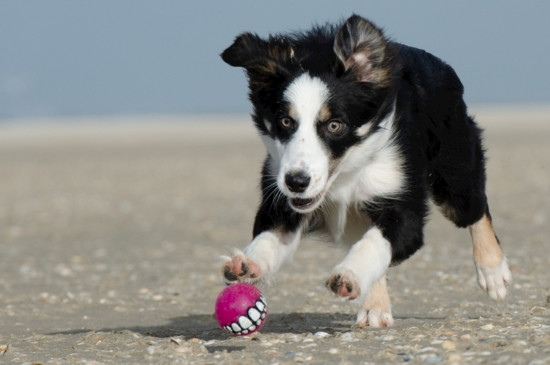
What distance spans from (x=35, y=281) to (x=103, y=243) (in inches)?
125

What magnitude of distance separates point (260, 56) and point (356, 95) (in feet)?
1.81

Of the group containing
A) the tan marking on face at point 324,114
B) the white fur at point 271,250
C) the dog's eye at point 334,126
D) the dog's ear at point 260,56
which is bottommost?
the white fur at point 271,250

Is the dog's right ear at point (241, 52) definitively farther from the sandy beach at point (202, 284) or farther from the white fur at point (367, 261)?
the sandy beach at point (202, 284)

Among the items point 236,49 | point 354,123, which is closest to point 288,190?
point 354,123

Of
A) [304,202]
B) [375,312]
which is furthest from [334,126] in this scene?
[375,312]

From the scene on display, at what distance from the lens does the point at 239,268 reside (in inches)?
209

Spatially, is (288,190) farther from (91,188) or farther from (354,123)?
(91,188)

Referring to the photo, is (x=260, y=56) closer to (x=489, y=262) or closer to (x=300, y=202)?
(x=300, y=202)

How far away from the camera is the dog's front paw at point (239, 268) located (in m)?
5.31

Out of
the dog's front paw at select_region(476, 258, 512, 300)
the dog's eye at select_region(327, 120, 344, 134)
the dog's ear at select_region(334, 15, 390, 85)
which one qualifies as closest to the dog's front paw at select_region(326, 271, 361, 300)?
the dog's eye at select_region(327, 120, 344, 134)

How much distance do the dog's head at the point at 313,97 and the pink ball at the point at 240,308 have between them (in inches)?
19.4

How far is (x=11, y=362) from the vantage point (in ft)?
16.8

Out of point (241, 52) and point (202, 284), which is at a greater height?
point (241, 52)

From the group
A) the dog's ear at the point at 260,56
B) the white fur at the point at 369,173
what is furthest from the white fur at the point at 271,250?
the dog's ear at the point at 260,56
